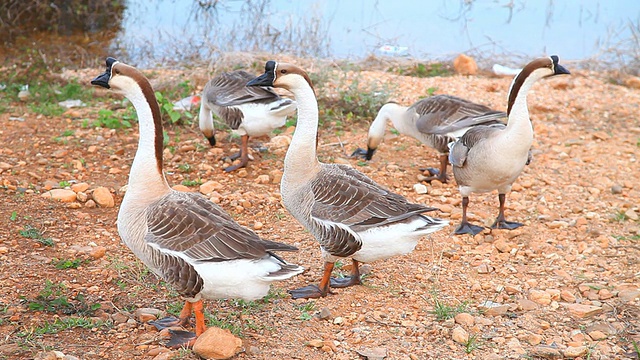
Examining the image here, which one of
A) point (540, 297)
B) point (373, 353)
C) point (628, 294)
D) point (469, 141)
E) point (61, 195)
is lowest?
point (61, 195)

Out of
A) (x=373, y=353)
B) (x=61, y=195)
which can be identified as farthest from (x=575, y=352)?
(x=61, y=195)

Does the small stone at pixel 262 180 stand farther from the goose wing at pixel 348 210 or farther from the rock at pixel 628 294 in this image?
the rock at pixel 628 294

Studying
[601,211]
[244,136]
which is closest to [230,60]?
[244,136]

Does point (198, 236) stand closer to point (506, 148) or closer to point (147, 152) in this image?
point (147, 152)

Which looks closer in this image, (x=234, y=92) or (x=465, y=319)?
(x=465, y=319)

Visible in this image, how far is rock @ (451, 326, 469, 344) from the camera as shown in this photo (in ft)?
14.0

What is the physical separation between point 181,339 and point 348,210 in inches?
55.8

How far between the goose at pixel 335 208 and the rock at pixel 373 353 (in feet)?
2.59

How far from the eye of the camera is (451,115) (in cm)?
738

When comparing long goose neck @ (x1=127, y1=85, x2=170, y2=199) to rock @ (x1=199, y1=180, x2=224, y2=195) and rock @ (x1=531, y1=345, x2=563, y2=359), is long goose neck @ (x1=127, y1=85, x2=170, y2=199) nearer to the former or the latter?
rock @ (x1=199, y1=180, x2=224, y2=195)

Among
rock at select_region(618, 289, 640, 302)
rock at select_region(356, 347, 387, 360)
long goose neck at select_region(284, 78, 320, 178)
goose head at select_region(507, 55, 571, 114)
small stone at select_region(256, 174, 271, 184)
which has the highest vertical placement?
goose head at select_region(507, 55, 571, 114)

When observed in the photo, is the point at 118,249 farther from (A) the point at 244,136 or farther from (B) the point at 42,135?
(B) the point at 42,135

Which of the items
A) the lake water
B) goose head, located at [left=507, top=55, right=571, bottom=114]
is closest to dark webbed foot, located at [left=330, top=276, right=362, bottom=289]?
goose head, located at [left=507, top=55, right=571, bottom=114]

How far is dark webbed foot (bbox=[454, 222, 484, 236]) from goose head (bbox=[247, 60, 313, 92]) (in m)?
2.14
